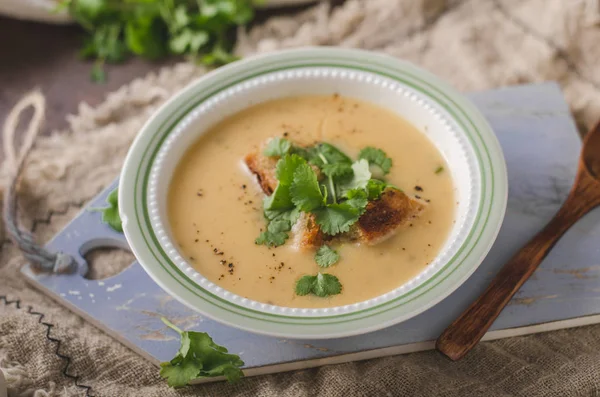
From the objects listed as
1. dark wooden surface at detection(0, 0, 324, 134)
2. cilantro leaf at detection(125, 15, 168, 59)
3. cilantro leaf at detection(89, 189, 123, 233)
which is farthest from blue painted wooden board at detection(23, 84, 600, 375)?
cilantro leaf at detection(125, 15, 168, 59)

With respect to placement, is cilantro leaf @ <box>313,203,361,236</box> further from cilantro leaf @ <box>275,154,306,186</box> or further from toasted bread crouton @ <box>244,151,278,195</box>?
toasted bread crouton @ <box>244,151,278,195</box>

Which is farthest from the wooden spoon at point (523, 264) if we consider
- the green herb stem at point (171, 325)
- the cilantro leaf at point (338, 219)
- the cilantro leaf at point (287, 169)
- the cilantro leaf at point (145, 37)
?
the cilantro leaf at point (145, 37)

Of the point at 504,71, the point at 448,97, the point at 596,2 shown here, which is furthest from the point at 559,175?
the point at 596,2

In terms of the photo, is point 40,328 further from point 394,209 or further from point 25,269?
point 394,209

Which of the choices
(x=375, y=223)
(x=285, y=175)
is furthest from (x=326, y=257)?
(x=285, y=175)

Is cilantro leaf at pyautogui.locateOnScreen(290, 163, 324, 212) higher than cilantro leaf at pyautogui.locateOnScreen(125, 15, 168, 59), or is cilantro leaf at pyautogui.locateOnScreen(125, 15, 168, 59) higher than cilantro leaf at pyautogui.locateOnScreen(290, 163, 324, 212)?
cilantro leaf at pyautogui.locateOnScreen(125, 15, 168, 59)

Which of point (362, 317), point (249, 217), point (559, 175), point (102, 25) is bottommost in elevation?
point (559, 175)
